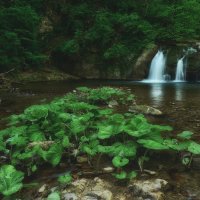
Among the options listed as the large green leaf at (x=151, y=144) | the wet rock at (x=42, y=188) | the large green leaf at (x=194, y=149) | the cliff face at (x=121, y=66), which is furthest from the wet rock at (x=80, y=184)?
the cliff face at (x=121, y=66)

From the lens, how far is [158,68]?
18016mm

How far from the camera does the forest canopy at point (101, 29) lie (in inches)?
695

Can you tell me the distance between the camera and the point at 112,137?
3885mm

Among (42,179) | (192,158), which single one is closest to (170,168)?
(192,158)

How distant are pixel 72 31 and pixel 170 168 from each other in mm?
19293

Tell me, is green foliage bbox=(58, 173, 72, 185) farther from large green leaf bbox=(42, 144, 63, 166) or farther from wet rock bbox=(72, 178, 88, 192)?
large green leaf bbox=(42, 144, 63, 166)

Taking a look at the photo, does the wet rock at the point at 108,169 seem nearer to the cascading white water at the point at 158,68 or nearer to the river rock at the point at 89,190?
the river rock at the point at 89,190

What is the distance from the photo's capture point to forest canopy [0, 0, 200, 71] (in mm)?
17663

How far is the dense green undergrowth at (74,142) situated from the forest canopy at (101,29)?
11827 millimetres

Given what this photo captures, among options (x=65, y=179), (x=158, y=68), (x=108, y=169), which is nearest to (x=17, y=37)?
(x=158, y=68)

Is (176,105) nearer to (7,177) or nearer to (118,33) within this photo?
(7,177)

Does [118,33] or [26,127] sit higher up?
[118,33]

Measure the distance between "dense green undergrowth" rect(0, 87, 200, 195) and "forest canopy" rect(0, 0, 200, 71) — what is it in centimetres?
1183

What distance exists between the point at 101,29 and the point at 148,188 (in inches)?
672
